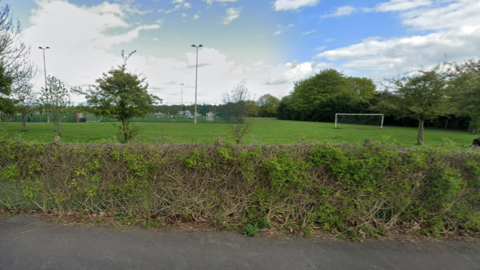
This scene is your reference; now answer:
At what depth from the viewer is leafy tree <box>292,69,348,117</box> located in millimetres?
54938

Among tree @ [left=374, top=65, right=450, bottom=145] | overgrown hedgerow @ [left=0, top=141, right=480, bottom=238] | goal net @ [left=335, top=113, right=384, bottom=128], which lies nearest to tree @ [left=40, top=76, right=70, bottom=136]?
overgrown hedgerow @ [left=0, top=141, right=480, bottom=238]

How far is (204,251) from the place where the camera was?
102 inches

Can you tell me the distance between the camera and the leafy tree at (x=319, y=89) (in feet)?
180

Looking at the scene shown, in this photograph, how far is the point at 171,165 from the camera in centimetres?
315

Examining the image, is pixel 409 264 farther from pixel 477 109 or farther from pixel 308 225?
pixel 477 109

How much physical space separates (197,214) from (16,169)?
10.0ft

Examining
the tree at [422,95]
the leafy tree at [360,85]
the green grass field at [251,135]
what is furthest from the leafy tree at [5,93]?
the leafy tree at [360,85]

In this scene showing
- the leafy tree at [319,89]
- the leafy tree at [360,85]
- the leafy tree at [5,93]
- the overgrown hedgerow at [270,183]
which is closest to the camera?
the overgrown hedgerow at [270,183]

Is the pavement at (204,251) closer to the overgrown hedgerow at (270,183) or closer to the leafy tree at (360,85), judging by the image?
the overgrown hedgerow at (270,183)

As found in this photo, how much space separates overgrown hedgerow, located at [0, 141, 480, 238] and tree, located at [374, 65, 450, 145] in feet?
40.8

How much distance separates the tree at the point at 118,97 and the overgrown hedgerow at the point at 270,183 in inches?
Answer: 296

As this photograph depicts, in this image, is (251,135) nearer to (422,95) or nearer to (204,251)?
(204,251)

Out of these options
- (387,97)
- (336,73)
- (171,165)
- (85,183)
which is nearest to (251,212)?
(171,165)

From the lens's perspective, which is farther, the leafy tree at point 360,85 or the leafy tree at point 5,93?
the leafy tree at point 360,85
